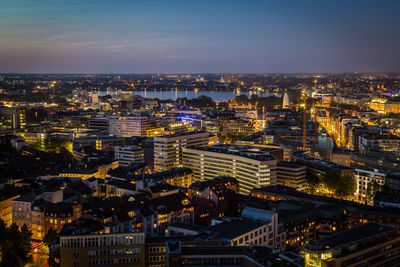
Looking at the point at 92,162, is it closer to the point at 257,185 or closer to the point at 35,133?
the point at 257,185

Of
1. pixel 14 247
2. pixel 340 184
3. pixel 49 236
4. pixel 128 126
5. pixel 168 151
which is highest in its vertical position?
pixel 168 151

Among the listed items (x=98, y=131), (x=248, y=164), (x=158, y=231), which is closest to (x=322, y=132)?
(x=248, y=164)

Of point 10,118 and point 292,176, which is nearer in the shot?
point 292,176

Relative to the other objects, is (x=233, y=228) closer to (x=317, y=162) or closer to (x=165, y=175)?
(x=165, y=175)

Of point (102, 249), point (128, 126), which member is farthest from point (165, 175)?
point (128, 126)

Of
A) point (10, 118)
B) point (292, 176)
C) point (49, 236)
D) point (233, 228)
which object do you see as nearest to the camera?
point (233, 228)

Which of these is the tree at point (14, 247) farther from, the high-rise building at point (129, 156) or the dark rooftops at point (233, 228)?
the high-rise building at point (129, 156)

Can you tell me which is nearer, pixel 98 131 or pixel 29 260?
pixel 29 260
